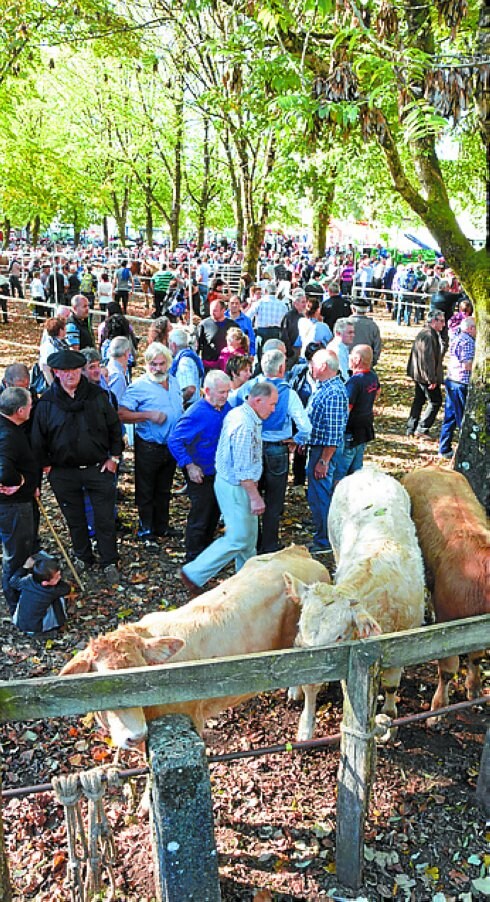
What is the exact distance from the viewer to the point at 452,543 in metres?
5.53

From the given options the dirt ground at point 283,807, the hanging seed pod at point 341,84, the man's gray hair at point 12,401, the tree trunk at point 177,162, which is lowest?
the dirt ground at point 283,807

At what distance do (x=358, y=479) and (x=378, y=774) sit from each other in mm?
2638

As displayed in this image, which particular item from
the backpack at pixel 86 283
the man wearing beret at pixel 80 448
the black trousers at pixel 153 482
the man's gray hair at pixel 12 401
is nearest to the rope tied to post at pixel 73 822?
the man's gray hair at pixel 12 401

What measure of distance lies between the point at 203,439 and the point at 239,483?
835 millimetres

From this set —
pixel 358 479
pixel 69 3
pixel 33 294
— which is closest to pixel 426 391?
pixel 358 479

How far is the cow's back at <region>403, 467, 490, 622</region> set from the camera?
17.1ft

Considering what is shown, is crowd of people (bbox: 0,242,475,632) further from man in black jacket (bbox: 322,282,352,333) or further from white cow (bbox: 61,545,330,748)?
man in black jacket (bbox: 322,282,352,333)

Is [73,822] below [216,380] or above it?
below

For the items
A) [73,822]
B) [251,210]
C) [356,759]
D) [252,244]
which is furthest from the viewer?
[252,244]

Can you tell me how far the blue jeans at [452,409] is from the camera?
33.3 feet

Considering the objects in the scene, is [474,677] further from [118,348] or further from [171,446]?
[118,348]

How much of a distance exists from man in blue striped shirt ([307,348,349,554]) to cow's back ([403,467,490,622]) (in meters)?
1.07

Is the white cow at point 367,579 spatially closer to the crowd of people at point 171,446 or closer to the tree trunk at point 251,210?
the crowd of people at point 171,446

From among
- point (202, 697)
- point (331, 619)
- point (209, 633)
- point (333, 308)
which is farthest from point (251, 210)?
point (202, 697)
